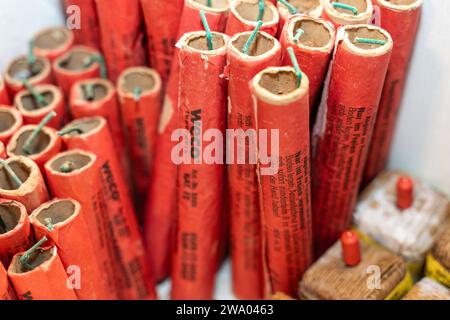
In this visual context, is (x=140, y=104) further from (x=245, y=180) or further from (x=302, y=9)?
(x=302, y=9)

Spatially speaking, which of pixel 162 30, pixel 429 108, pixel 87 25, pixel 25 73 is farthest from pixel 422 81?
pixel 25 73

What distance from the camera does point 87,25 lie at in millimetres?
1393

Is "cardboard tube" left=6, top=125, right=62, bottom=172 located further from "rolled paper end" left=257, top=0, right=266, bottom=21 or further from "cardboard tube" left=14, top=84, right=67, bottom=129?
"rolled paper end" left=257, top=0, right=266, bottom=21

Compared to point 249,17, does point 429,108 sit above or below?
below

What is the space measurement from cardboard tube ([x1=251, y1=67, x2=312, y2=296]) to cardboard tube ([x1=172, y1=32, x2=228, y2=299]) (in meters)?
0.13

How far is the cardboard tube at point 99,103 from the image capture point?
1.27 metres

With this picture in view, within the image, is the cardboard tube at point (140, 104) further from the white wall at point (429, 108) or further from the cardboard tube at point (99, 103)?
the white wall at point (429, 108)

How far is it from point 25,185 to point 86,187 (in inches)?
4.6

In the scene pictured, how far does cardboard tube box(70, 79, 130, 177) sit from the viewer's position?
1270mm

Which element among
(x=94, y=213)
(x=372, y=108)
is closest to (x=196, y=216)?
(x=94, y=213)

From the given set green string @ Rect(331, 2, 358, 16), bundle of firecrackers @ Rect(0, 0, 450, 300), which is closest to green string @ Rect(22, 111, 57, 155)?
bundle of firecrackers @ Rect(0, 0, 450, 300)

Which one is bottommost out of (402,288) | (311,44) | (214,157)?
(402,288)
